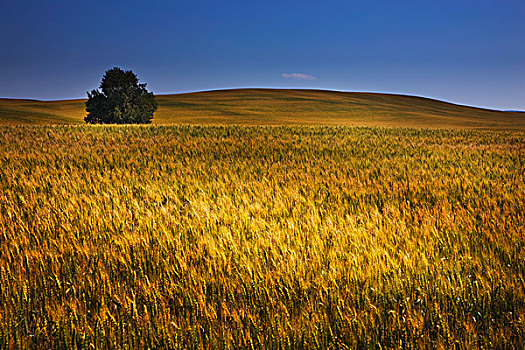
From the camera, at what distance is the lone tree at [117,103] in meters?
39.9

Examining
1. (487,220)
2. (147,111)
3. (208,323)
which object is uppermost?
(147,111)

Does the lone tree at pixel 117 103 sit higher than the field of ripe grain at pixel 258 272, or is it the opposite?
the lone tree at pixel 117 103

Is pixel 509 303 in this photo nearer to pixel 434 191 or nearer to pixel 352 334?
pixel 352 334

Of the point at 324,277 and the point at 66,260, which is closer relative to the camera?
the point at 324,277

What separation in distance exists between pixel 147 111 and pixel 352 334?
43.7 meters

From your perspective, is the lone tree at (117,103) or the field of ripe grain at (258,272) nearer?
the field of ripe grain at (258,272)

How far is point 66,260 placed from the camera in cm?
264

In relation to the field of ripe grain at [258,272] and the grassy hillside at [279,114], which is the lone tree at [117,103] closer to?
the grassy hillside at [279,114]

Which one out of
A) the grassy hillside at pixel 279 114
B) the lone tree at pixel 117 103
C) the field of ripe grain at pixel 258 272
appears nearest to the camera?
the field of ripe grain at pixel 258 272

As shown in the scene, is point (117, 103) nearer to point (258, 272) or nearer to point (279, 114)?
point (279, 114)

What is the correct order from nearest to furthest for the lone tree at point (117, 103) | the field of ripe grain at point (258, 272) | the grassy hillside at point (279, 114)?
the field of ripe grain at point (258, 272)
the lone tree at point (117, 103)
the grassy hillside at point (279, 114)

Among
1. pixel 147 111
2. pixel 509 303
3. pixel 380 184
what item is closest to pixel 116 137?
pixel 380 184

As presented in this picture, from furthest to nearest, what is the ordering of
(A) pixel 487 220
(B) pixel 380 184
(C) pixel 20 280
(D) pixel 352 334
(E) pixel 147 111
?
(E) pixel 147 111 → (B) pixel 380 184 → (A) pixel 487 220 → (C) pixel 20 280 → (D) pixel 352 334

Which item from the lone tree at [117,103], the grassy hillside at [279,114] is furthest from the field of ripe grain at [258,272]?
the grassy hillside at [279,114]
